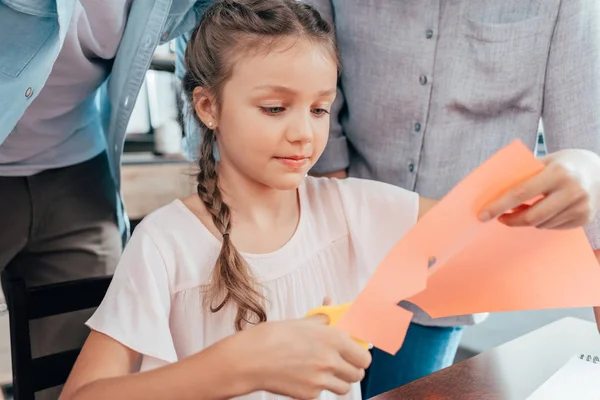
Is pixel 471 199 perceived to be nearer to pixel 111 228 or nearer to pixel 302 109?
pixel 302 109

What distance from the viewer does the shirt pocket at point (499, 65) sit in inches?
44.5

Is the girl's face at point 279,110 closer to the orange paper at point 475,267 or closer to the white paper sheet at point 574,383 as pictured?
the orange paper at point 475,267

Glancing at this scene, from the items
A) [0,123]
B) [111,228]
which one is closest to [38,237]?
[111,228]

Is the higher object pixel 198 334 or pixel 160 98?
pixel 160 98

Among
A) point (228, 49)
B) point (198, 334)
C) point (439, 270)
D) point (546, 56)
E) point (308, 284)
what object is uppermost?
point (546, 56)

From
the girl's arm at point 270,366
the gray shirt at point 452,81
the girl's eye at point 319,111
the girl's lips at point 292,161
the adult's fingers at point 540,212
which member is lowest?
the girl's arm at point 270,366

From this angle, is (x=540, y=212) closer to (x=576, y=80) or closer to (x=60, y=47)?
(x=576, y=80)

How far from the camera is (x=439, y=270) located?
72cm

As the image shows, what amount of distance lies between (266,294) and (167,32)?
562mm

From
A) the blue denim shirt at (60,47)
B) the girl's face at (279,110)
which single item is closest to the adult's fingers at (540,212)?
the girl's face at (279,110)

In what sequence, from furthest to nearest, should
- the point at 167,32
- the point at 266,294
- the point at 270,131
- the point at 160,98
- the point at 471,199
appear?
the point at 160,98 < the point at 167,32 < the point at 266,294 < the point at 270,131 < the point at 471,199

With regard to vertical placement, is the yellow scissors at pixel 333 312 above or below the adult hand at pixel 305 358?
above

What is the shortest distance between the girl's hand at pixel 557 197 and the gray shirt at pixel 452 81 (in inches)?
12.8

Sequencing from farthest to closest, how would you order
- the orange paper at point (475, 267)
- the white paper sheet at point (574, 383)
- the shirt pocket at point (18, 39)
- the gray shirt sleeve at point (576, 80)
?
the gray shirt sleeve at point (576, 80)
the shirt pocket at point (18, 39)
the white paper sheet at point (574, 383)
the orange paper at point (475, 267)
